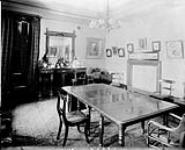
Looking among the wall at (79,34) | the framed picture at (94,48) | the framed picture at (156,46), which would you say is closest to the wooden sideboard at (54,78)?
the wall at (79,34)

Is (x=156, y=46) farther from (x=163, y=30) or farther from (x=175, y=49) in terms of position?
(x=175, y=49)

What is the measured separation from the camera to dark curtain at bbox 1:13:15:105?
442cm

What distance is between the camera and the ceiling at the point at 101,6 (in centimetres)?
457

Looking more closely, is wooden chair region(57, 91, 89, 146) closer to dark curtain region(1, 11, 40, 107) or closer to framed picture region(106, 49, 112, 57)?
dark curtain region(1, 11, 40, 107)

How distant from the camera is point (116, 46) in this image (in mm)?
6816

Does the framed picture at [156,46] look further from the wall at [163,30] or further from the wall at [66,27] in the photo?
the wall at [66,27]

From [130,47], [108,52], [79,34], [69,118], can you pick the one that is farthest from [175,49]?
[69,118]

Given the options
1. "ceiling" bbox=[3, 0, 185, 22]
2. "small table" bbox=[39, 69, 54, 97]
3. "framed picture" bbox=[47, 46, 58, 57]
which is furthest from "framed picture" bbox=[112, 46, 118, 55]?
"small table" bbox=[39, 69, 54, 97]

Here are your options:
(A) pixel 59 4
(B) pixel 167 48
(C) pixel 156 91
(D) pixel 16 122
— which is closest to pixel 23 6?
(A) pixel 59 4

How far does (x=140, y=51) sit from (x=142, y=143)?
3.84 metres

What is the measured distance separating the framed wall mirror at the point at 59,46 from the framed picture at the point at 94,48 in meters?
Result: 0.76

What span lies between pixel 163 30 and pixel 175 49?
0.75 metres

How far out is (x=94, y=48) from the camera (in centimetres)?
698

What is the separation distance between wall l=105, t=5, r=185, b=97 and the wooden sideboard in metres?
2.18
